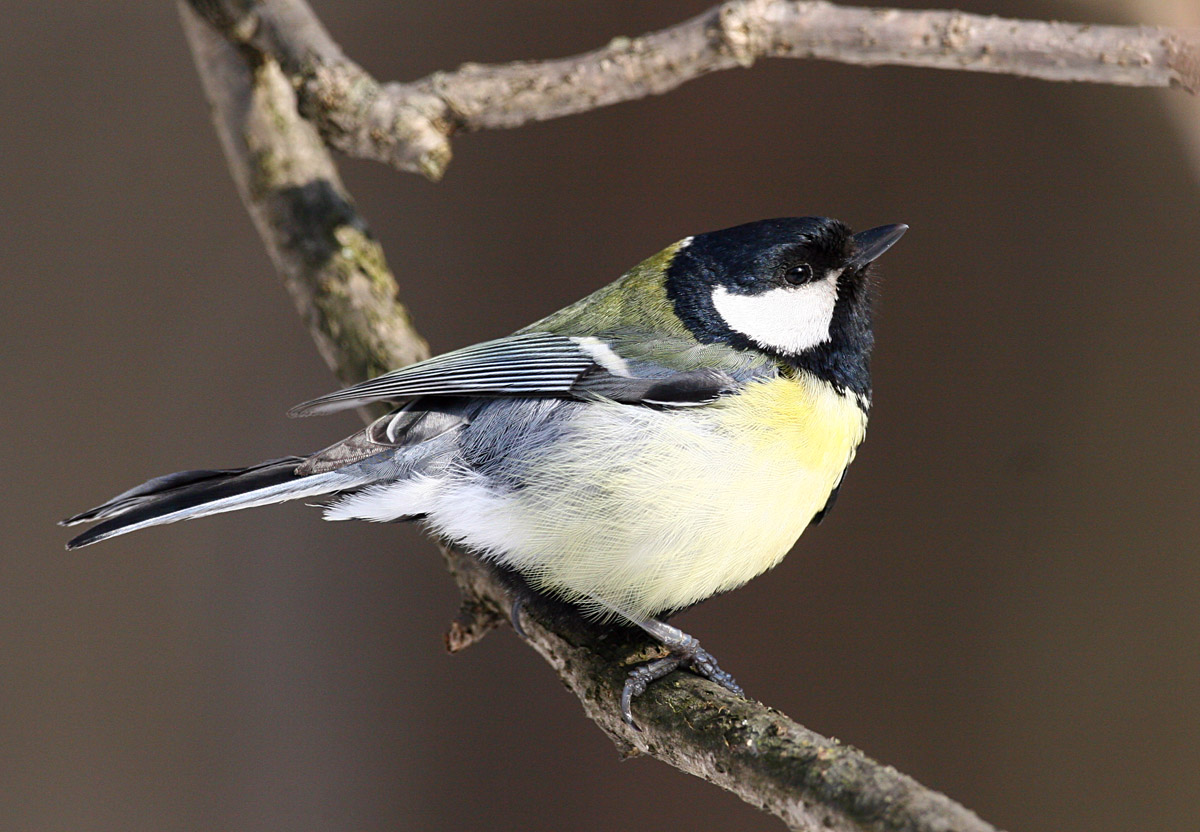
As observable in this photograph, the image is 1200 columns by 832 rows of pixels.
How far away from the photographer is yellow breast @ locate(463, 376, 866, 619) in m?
0.88

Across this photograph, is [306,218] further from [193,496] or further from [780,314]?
[780,314]

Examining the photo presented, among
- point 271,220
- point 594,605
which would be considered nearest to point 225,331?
point 271,220

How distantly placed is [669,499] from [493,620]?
0.90 ft

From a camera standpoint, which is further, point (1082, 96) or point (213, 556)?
point (213, 556)

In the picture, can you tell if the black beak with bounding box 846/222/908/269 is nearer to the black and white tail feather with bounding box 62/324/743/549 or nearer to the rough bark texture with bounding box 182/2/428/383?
the black and white tail feather with bounding box 62/324/743/549

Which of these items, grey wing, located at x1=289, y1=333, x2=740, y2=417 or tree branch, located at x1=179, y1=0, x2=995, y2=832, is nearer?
tree branch, located at x1=179, y1=0, x2=995, y2=832

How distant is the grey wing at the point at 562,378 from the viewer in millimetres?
933

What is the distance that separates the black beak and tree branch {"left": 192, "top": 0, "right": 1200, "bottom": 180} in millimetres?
196

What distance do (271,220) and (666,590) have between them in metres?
0.69

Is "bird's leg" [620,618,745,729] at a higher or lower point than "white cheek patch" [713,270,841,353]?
lower

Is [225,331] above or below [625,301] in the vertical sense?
above

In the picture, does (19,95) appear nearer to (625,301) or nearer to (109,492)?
(109,492)

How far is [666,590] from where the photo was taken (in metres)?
0.90

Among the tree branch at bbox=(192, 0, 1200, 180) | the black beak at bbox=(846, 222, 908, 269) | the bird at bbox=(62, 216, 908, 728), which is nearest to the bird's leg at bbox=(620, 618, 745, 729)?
the bird at bbox=(62, 216, 908, 728)
